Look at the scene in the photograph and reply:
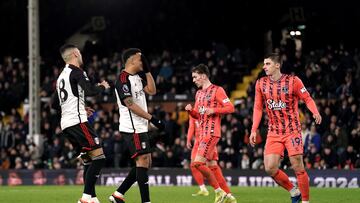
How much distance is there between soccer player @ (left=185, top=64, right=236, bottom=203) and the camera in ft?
51.1

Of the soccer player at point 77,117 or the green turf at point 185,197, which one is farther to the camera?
the green turf at point 185,197

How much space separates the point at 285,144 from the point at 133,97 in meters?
2.38

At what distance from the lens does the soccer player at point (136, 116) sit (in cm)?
1282

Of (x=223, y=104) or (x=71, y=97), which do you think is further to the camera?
(x=223, y=104)

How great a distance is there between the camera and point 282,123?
13.3 m

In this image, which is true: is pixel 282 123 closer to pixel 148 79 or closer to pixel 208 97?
pixel 148 79

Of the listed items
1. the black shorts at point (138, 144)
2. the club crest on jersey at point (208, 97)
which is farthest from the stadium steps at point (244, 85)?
the black shorts at point (138, 144)

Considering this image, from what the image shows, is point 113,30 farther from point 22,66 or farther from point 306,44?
point 306,44

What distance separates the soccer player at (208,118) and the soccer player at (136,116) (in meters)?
2.50

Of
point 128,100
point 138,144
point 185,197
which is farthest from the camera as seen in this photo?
point 185,197

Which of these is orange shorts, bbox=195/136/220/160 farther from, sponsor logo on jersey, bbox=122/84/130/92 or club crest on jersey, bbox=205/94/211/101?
sponsor logo on jersey, bbox=122/84/130/92

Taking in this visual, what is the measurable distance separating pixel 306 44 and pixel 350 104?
643 cm

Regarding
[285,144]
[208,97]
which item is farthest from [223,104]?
[285,144]

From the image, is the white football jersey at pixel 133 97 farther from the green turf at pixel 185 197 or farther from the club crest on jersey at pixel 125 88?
the green turf at pixel 185 197
